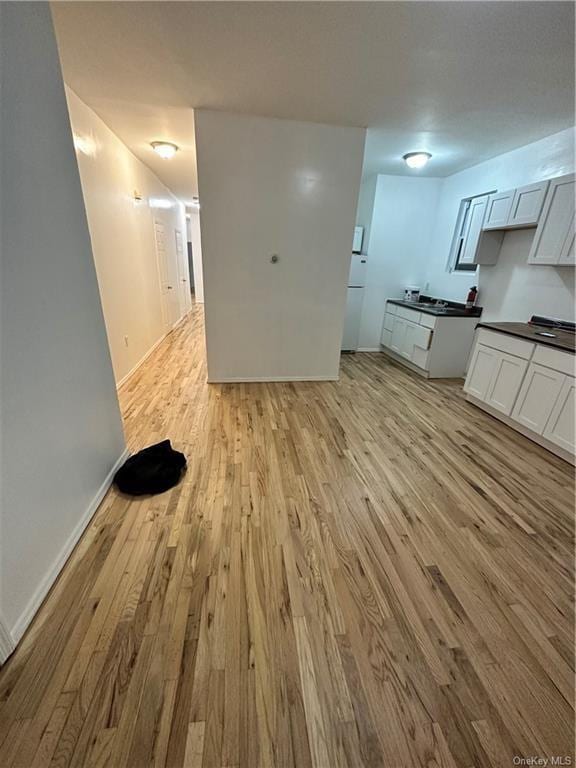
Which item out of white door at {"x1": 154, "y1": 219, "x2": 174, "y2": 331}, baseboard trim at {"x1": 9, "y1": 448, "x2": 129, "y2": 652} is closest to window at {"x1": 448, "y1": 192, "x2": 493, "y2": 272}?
white door at {"x1": 154, "y1": 219, "x2": 174, "y2": 331}

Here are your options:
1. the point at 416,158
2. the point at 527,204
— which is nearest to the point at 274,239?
the point at 416,158

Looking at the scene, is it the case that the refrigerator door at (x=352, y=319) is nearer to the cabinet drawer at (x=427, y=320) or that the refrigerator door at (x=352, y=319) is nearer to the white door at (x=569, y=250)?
the cabinet drawer at (x=427, y=320)

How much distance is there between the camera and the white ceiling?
5.39 feet

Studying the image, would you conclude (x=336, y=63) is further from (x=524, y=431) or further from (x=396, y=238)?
(x=524, y=431)

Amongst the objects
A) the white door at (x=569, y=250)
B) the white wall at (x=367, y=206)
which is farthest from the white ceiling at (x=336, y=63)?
the white wall at (x=367, y=206)

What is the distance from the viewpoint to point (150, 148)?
3.72 meters

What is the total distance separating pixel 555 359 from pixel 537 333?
45cm

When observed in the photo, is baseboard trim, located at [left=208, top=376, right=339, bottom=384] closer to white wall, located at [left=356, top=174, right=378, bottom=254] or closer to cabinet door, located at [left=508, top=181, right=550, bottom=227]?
white wall, located at [left=356, top=174, right=378, bottom=254]

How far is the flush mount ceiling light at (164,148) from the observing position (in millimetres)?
3537

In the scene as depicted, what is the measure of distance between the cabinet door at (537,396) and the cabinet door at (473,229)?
Answer: 71.4 inches

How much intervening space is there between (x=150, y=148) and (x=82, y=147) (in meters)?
1.41

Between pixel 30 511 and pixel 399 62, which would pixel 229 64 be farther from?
pixel 30 511

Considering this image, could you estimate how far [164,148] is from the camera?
357cm

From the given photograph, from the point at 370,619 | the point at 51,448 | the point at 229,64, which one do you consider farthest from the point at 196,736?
the point at 229,64
